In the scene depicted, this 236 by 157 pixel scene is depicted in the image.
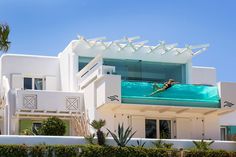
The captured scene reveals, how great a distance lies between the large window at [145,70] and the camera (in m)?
41.0

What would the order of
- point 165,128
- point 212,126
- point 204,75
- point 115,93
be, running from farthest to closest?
point 204,75 → point 212,126 → point 165,128 → point 115,93

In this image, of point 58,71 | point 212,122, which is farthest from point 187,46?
point 58,71

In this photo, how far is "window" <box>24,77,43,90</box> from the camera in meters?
42.0

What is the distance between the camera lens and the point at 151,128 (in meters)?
37.2

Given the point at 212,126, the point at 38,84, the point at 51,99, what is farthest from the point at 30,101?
the point at 212,126

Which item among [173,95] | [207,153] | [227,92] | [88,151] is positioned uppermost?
[227,92]

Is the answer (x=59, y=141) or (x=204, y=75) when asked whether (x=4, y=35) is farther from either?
(x=204, y=75)

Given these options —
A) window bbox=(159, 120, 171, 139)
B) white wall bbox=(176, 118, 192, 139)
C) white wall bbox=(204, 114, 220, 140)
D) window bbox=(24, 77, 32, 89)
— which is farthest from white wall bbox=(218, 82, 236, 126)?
window bbox=(24, 77, 32, 89)

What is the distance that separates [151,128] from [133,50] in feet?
20.7

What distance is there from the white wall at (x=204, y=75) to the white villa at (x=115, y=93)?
2.09 m

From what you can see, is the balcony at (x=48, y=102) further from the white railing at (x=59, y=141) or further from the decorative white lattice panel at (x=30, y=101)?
the white railing at (x=59, y=141)

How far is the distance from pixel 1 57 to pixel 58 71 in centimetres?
403

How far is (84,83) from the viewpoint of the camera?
3822cm

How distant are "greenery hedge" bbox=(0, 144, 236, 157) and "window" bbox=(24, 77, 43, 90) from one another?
13749mm
